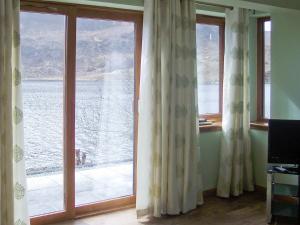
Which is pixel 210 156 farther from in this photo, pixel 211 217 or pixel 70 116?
pixel 70 116

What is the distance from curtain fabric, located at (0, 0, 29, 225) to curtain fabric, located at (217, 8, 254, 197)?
2483 mm

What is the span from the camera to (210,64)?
5164 mm

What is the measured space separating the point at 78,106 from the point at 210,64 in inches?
74.4

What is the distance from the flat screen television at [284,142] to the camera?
160 inches

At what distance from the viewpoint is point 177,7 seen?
4.21 m

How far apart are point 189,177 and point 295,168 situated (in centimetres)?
109

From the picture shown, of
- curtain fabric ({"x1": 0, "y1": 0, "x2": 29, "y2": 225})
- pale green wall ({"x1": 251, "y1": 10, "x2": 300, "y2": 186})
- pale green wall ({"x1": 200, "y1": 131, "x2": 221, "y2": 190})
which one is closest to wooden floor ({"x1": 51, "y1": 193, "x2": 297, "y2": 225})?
pale green wall ({"x1": 200, "y1": 131, "x2": 221, "y2": 190})

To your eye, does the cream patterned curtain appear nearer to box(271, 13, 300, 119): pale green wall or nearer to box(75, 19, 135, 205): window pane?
box(75, 19, 135, 205): window pane

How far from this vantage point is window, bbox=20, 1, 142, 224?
12.7 feet

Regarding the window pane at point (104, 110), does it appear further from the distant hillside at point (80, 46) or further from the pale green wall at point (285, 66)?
the pale green wall at point (285, 66)

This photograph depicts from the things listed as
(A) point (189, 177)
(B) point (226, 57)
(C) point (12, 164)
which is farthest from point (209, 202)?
(C) point (12, 164)

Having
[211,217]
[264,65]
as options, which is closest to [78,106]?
[211,217]

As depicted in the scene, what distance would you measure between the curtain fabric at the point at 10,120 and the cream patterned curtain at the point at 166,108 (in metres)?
1.25

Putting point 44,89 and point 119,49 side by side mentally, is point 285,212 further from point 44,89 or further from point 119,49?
point 44,89
